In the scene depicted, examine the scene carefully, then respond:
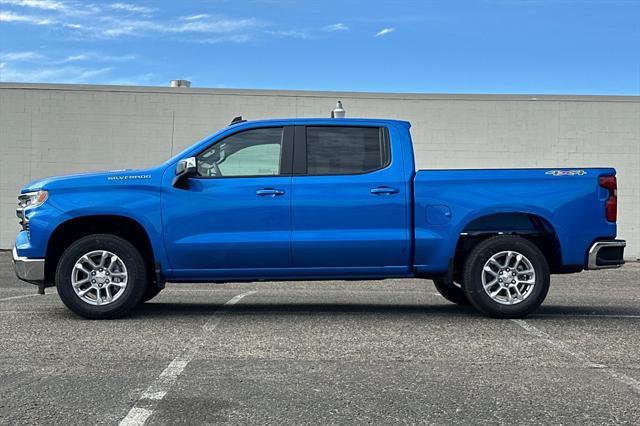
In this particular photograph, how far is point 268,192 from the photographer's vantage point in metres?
6.86

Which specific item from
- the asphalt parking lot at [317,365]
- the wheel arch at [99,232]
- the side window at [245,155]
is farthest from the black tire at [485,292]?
the wheel arch at [99,232]

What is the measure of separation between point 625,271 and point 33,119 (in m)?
14.5

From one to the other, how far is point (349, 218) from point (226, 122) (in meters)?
11.4

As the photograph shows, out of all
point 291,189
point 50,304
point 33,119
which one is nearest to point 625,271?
point 291,189

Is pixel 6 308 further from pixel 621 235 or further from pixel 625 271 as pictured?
Result: pixel 621 235

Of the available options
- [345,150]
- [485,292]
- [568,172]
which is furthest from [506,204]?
[345,150]

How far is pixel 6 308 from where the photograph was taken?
7.77m

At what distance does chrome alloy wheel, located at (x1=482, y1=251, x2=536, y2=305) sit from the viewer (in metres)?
6.94

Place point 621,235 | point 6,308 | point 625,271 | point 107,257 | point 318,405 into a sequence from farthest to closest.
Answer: point 621,235 < point 625,271 < point 6,308 < point 107,257 < point 318,405

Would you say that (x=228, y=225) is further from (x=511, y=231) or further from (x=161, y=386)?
(x=511, y=231)

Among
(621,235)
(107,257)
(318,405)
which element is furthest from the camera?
(621,235)

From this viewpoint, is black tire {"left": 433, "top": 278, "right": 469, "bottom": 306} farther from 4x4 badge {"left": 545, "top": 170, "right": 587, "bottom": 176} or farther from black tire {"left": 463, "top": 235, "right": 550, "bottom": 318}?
4x4 badge {"left": 545, "top": 170, "right": 587, "bottom": 176}

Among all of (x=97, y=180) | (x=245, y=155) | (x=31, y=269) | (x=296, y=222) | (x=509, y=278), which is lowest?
(x=509, y=278)

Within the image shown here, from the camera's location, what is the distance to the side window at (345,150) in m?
7.06
